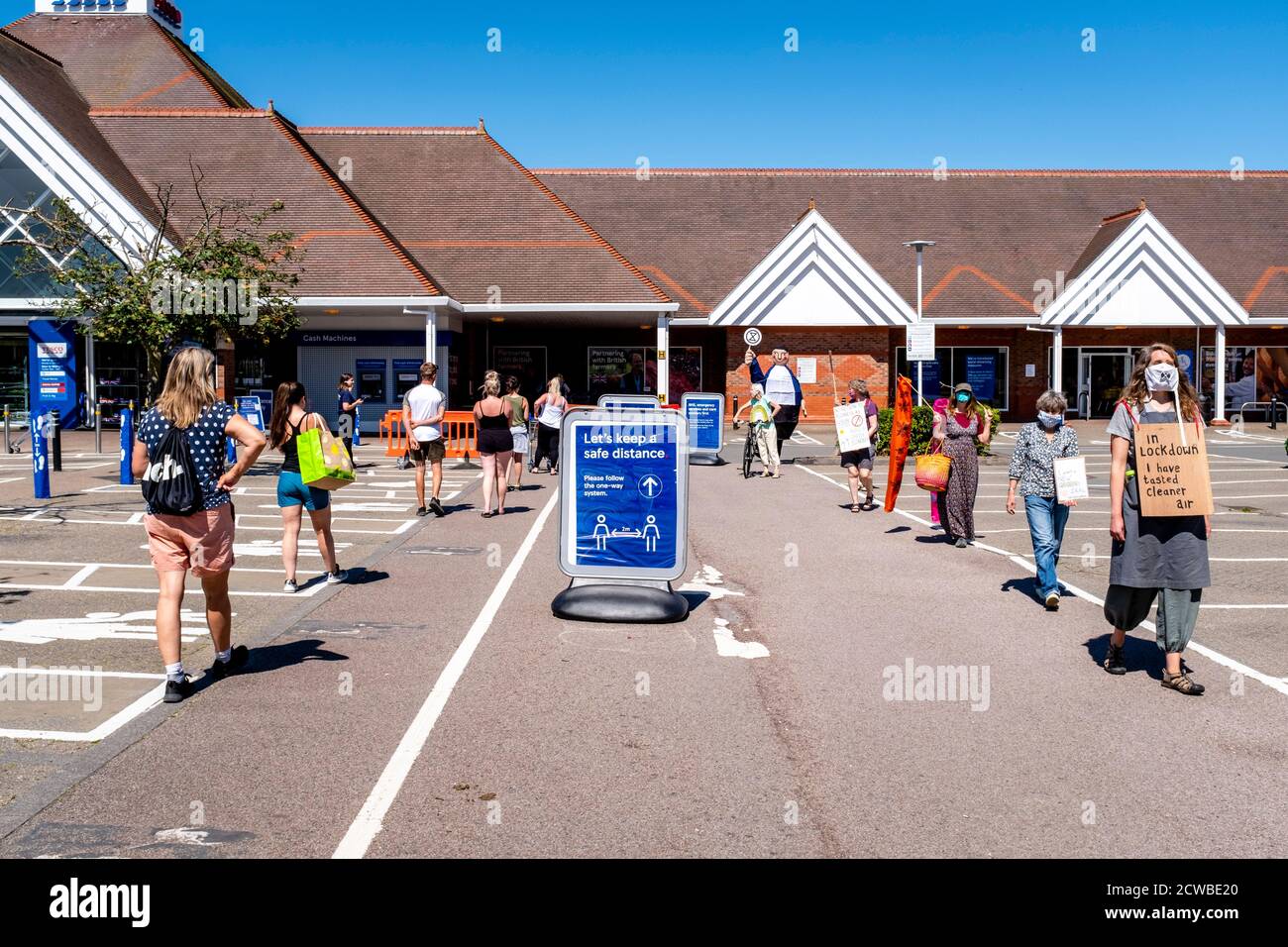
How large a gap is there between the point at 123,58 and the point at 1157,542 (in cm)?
3861

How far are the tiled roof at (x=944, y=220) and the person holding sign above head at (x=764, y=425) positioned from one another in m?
14.7

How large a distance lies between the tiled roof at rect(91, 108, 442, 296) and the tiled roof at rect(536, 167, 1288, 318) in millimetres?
9926

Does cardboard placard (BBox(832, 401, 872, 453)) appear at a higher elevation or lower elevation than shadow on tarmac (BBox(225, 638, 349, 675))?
higher

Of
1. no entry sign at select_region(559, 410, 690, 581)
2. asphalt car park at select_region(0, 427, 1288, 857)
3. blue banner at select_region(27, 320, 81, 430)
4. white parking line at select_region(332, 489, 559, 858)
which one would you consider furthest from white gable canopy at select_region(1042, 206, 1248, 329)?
white parking line at select_region(332, 489, 559, 858)

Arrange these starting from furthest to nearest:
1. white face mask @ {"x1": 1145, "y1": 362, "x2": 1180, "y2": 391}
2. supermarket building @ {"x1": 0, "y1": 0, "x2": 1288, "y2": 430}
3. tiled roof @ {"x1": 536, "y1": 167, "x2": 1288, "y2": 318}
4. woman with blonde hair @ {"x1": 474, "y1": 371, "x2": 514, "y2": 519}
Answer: tiled roof @ {"x1": 536, "y1": 167, "x2": 1288, "y2": 318} < supermarket building @ {"x1": 0, "y1": 0, "x2": 1288, "y2": 430} < woman with blonde hair @ {"x1": 474, "y1": 371, "x2": 514, "y2": 519} < white face mask @ {"x1": 1145, "y1": 362, "x2": 1180, "y2": 391}

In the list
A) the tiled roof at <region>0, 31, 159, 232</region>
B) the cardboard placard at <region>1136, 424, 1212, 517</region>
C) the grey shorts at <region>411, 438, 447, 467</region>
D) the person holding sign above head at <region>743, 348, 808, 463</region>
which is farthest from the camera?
the tiled roof at <region>0, 31, 159, 232</region>

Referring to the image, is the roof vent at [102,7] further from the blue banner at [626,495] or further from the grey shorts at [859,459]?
the blue banner at [626,495]

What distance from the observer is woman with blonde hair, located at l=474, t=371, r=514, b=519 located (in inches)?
606

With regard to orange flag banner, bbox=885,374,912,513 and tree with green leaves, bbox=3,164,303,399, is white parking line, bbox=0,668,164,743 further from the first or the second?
tree with green leaves, bbox=3,164,303,399

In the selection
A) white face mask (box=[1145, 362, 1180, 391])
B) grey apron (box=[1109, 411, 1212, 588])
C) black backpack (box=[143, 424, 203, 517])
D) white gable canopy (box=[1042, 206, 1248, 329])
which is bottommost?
grey apron (box=[1109, 411, 1212, 588])

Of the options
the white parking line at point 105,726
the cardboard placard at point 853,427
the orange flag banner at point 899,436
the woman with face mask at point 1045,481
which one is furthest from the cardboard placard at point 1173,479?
the cardboard placard at point 853,427

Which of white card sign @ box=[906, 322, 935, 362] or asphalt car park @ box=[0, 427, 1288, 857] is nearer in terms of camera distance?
asphalt car park @ box=[0, 427, 1288, 857]
